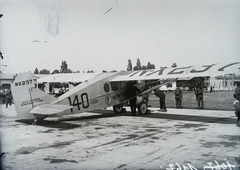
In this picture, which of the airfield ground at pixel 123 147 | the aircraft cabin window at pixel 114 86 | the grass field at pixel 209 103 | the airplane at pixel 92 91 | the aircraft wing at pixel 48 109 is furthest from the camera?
the grass field at pixel 209 103

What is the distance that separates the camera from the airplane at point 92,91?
9992mm

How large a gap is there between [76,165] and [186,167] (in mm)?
2412

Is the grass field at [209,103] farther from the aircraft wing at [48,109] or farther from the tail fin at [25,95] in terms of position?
the tail fin at [25,95]

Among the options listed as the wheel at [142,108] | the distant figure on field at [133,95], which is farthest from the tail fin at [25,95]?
the wheel at [142,108]

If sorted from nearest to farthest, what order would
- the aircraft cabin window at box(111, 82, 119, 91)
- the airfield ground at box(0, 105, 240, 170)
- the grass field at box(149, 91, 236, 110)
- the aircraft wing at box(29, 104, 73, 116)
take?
the airfield ground at box(0, 105, 240, 170)
the aircraft wing at box(29, 104, 73, 116)
the aircraft cabin window at box(111, 82, 119, 91)
the grass field at box(149, 91, 236, 110)

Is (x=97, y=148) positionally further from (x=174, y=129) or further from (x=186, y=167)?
(x=174, y=129)

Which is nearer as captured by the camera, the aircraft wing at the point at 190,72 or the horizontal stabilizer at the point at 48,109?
the horizontal stabilizer at the point at 48,109

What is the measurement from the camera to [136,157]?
229 inches

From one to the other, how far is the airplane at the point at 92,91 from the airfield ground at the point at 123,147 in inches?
36.1

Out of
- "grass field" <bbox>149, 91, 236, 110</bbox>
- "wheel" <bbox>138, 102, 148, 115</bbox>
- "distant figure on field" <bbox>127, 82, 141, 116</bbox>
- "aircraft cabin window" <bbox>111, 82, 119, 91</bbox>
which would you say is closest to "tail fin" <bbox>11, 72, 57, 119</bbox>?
"aircraft cabin window" <bbox>111, 82, 119, 91</bbox>

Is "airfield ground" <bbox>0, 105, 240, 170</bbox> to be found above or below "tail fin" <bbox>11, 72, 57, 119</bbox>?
below

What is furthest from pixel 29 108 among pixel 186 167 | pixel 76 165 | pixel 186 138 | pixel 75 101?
pixel 186 167

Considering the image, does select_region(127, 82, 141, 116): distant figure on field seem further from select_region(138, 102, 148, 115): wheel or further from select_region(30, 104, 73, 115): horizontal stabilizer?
select_region(30, 104, 73, 115): horizontal stabilizer

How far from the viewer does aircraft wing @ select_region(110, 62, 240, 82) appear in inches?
388
